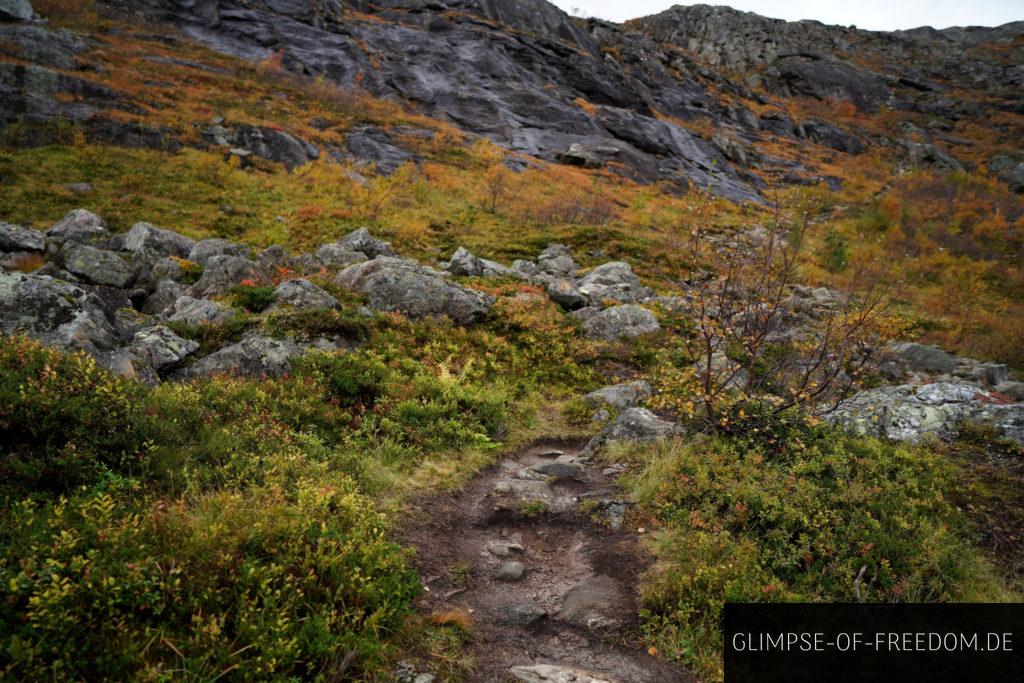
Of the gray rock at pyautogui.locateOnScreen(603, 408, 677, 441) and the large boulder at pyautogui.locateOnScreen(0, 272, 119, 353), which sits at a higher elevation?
the large boulder at pyautogui.locateOnScreen(0, 272, 119, 353)

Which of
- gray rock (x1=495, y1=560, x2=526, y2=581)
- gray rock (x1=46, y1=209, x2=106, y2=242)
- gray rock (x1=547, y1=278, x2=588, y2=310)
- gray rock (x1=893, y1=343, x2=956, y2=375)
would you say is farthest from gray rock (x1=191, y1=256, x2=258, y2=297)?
gray rock (x1=893, y1=343, x2=956, y2=375)

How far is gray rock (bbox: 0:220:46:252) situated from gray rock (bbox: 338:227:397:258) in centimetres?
920

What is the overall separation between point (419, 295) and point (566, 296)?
213 inches

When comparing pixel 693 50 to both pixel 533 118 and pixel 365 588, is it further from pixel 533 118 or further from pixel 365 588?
pixel 365 588

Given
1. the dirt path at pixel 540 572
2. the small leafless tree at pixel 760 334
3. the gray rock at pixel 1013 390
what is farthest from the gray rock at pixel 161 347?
the gray rock at pixel 1013 390

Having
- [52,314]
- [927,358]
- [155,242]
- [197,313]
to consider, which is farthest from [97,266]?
[927,358]

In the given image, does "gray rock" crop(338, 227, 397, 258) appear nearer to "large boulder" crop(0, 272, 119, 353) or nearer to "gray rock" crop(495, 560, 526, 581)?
"large boulder" crop(0, 272, 119, 353)

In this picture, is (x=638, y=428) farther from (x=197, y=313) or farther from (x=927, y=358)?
(x=927, y=358)

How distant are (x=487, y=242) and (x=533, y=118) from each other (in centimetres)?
3658

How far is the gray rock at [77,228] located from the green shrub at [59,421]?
14.3m

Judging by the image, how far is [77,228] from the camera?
17828mm

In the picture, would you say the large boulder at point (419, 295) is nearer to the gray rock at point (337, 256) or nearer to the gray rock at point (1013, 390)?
the gray rock at point (337, 256)

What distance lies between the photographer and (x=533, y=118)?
5544cm

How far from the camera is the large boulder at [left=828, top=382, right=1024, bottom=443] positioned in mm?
8969
